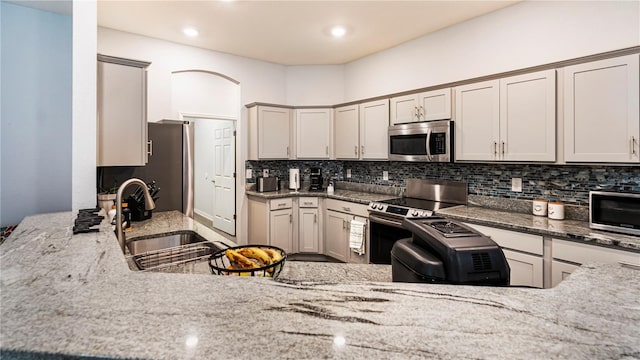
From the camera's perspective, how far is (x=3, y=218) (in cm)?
265

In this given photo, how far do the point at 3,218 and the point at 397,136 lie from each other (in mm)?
3664

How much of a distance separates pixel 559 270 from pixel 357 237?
186cm

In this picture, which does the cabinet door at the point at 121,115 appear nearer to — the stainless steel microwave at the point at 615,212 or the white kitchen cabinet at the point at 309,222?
the white kitchen cabinet at the point at 309,222

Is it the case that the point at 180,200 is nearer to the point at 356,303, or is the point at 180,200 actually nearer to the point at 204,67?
the point at 204,67

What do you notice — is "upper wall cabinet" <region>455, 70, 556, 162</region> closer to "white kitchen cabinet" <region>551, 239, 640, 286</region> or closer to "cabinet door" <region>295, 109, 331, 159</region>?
"white kitchen cabinet" <region>551, 239, 640, 286</region>

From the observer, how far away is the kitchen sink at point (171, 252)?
152 centimetres

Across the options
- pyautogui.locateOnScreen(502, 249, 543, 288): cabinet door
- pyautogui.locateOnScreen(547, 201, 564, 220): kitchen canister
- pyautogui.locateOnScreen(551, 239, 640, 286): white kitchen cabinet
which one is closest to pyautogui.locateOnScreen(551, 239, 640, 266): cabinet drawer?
pyautogui.locateOnScreen(551, 239, 640, 286): white kitchen cabinet

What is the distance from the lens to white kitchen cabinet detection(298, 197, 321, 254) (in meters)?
4.14

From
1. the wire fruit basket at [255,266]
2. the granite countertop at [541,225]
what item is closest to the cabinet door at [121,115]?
the wire fruit basket at [255,266]

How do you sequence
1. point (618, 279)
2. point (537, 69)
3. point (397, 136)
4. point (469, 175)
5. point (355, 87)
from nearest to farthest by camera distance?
point (618, 279), point (537, 69), point (469, 175), point (397, 136), point (355, 87)

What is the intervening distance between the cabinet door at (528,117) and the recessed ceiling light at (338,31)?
1.66m


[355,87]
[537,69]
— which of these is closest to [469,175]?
[537,69]

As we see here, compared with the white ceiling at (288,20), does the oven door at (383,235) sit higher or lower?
lower

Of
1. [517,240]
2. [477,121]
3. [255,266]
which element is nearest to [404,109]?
[477,121]
